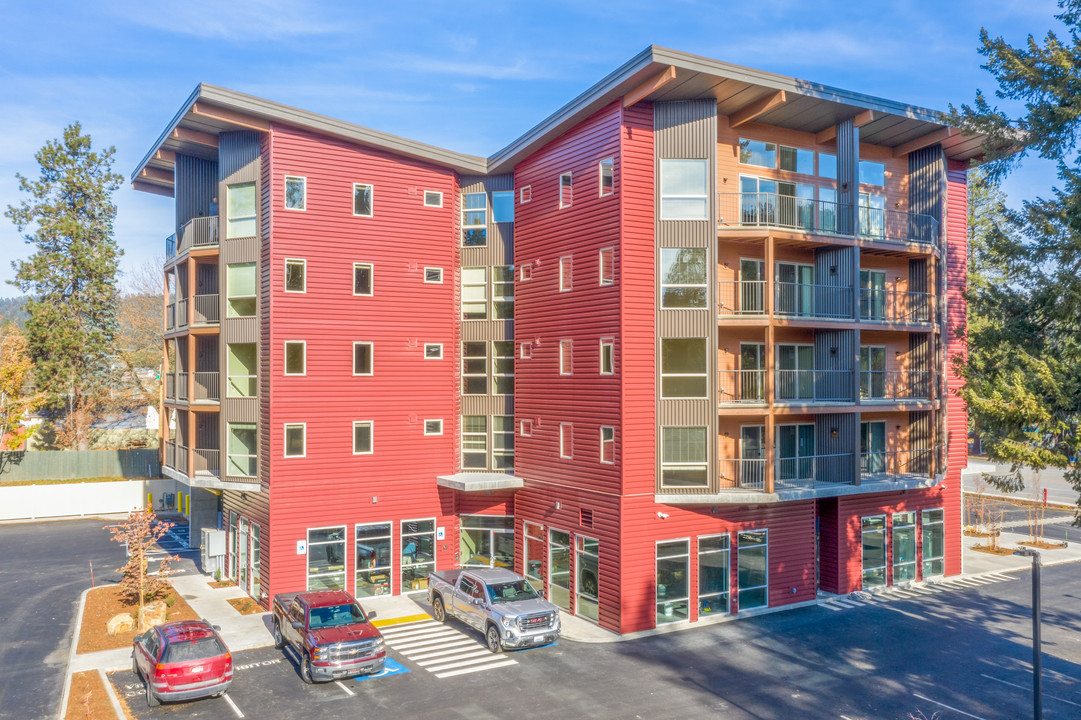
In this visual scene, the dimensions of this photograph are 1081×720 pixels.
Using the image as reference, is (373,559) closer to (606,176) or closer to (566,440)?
(566,440)

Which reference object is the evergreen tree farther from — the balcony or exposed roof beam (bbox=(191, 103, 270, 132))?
the balcony

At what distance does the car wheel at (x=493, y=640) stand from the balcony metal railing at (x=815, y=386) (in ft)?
38.0

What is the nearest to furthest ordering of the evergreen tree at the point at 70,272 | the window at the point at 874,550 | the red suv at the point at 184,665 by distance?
the red suv at the point at 184,665
the window at the point at 874,550
the evergreen tree at the point at 70,272

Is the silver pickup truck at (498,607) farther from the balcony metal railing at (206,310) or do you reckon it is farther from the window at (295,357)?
the balcony metal railing at (206,310)

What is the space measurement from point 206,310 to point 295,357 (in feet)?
16.9

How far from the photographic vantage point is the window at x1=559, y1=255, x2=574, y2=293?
77.5 feet

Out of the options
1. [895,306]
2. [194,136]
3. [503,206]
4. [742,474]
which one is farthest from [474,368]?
[895,306]

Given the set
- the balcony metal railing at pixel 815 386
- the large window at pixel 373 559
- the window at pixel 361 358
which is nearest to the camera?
the balcony metal railing at pixel 815 386

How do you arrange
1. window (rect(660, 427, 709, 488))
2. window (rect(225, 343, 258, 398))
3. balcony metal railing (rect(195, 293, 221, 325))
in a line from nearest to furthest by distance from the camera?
window (rect(660, 427, 709, 488)) → window (rect(225, 343, 258, 398)) → balcony metal railing (rect(195, 293, 221, 325))

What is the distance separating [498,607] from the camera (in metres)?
19.7

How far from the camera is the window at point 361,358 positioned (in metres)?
24.9

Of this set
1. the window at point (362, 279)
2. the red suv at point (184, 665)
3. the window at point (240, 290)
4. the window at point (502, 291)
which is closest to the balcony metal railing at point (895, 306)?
the window at point (502, 291)

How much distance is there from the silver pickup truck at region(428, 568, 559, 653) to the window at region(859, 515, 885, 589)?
39.6ft

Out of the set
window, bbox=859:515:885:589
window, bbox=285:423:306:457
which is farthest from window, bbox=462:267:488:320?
window, bbox=859:515:885:589
